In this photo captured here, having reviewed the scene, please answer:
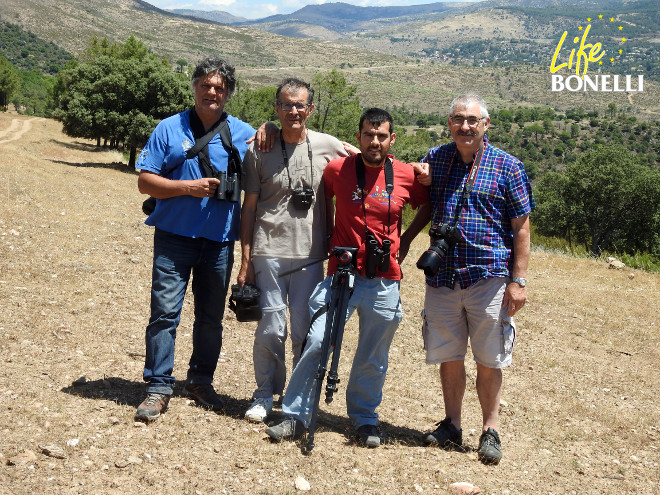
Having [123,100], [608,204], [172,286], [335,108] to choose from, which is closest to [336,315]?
[172,286]

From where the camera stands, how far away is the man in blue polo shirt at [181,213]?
4.26 m

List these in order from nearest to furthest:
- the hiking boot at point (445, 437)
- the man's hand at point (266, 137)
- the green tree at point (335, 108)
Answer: the man's hand at point (266, 137) → the hiking boot at point (445, 437) → the green tree at point (335, 108)

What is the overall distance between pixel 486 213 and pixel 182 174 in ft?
6.54

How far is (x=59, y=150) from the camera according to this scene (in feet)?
113

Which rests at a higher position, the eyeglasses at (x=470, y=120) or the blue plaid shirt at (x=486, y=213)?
the eyeglasses at (x=470, y=120)

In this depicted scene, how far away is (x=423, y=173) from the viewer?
420cm

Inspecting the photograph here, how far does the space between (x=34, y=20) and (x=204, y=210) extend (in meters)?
219

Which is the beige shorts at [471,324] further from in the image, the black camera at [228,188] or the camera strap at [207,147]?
the camera strap at [207,147]

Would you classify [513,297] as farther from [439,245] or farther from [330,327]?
[330,327]

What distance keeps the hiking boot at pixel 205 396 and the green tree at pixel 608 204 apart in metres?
37.1

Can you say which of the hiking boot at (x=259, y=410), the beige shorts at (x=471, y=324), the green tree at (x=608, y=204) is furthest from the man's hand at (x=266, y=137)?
the green tree at (x=608, y=204)

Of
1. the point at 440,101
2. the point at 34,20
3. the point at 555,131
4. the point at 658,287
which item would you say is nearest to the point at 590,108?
Result: the point at 440,101

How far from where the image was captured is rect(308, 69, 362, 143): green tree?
38.7 m

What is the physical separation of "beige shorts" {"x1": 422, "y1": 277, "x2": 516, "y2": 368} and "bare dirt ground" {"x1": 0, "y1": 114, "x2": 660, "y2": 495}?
0.72 m
